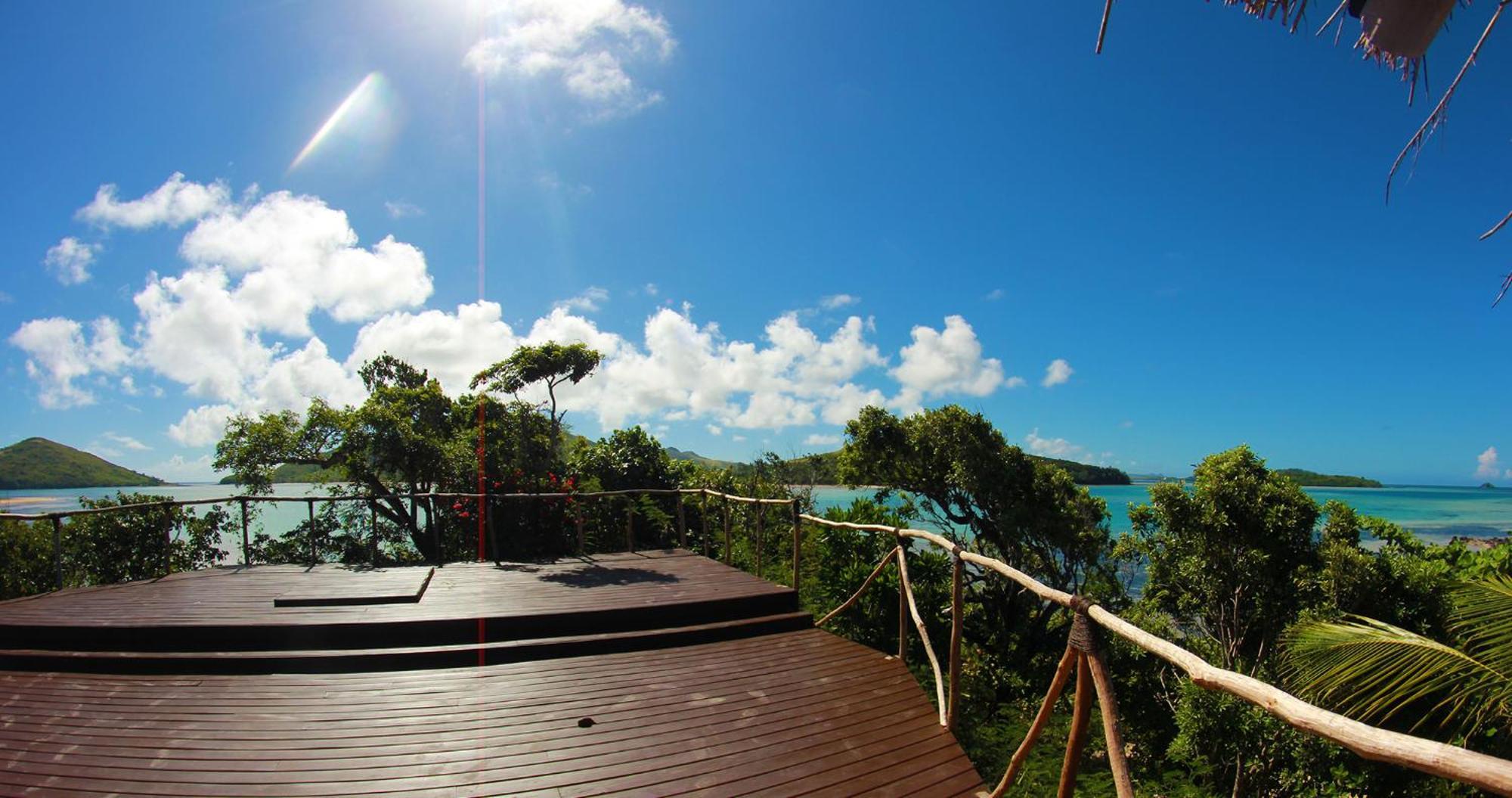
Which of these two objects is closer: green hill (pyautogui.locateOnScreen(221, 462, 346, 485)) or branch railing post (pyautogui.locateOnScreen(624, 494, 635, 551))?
branch railing post (pyautogui.locateOnScreen(624, 494, 635, 551))

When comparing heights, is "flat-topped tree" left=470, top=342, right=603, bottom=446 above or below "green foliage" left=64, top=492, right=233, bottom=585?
above

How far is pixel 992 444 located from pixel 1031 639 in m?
4.20

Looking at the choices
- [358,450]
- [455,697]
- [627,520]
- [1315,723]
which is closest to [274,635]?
[455,697]

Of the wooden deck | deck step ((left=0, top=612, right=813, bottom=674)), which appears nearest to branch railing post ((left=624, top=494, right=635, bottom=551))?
the wooden deck

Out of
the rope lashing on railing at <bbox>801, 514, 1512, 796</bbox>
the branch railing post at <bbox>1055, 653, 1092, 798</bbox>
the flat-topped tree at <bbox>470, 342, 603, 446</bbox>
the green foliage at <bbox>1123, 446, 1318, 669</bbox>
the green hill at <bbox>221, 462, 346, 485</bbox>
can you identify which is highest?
the flat-topped tree at <bbox>470, 342, 603, 446</bbox>

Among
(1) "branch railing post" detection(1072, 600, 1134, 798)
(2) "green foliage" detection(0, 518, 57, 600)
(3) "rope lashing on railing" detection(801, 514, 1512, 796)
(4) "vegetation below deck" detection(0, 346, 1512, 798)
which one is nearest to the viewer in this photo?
(3) "rope lashing on railing" detection(801, 514, 1512, 796)

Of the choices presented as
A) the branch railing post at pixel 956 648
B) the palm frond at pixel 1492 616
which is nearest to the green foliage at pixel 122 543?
the branch railing post at pixel 956 648

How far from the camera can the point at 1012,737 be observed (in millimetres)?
3842

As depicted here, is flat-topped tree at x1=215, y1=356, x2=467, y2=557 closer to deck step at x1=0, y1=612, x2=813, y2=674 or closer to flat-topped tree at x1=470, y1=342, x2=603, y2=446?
flat-topped tree at x1=470, y1=342, x2=603, y2=446

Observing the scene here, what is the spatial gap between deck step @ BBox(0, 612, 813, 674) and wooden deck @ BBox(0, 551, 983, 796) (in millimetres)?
14

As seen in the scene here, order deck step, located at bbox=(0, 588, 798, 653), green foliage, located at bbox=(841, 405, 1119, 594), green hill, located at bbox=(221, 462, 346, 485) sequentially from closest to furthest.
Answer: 1. deck step, located at bbox=(0, 588, 798, 653)
2. green hill, located at bbox=(221, 462, 346, 485)
3. green foliage, located at bbox=(841, 405, 1119, 594)

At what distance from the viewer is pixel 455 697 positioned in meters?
3.77

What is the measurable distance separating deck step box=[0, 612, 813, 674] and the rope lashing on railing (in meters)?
3.23

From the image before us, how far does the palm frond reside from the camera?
4.16 meters
